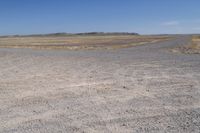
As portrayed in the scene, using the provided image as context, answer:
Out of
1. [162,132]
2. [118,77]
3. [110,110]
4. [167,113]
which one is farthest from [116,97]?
[118,77]

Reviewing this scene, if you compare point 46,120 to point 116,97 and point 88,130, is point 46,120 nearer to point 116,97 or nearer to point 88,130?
point 88,130

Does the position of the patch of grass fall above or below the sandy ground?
below

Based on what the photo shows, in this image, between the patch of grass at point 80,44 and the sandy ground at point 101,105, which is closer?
the sandy ground at point 101,105

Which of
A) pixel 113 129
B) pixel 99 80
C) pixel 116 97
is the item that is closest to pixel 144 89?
pixel 116 97

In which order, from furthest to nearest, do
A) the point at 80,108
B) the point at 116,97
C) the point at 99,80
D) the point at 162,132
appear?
the point at 99,80 → the point at 116,97 → the point at 80,108 → the point at 162,132

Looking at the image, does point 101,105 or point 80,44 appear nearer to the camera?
point 101,105

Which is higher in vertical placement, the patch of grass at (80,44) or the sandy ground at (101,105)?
the sandy ground at (101,105)

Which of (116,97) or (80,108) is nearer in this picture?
(80,108)

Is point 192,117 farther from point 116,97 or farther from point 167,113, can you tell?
point 116,97

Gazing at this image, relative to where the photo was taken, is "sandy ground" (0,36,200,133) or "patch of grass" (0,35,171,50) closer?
"sandy ground" (0,36,200,133)

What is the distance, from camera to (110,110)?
702cm

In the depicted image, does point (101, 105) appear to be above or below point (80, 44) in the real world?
above

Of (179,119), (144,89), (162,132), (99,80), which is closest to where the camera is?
(162,132)

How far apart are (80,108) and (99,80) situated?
4352 mm
